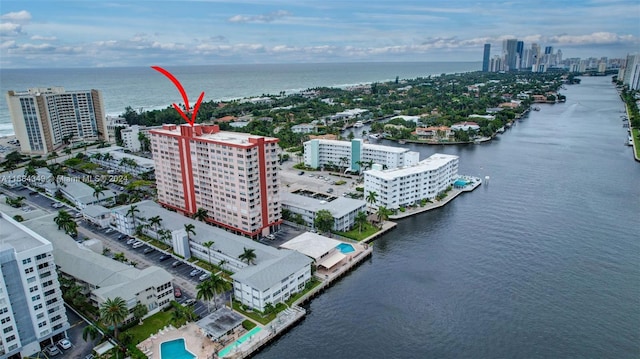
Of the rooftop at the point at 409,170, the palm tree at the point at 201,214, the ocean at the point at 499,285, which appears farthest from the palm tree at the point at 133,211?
the rooftop at the point at 409,170

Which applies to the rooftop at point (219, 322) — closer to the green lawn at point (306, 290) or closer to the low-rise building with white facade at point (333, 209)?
the green lawn at point (306, 290)

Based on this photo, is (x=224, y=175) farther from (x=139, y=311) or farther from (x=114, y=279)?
(x=139, y=311)

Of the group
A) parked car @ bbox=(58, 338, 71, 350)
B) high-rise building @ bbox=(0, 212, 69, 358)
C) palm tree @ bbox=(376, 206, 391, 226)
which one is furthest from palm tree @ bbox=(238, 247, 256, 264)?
palm tree @ bbox=(376, 206, 391, 226)

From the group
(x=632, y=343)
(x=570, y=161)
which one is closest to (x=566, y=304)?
(x=632, y=343)

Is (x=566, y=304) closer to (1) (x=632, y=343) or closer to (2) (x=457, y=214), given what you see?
(1) (x=632, y=343)

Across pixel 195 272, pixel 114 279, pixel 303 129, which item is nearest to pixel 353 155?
pixel 303 129

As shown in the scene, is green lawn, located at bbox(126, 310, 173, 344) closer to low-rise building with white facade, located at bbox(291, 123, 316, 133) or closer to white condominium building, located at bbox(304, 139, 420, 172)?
white condominium building, located at bbox(304, 139, 420, 172)
